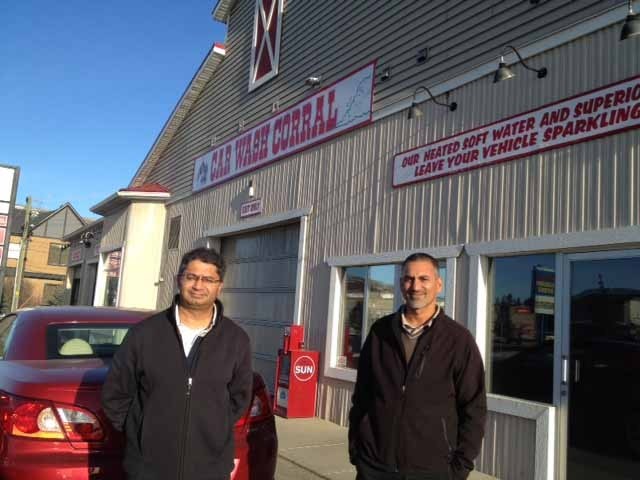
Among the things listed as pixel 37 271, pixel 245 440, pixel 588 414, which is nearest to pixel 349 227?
pixel 588 414

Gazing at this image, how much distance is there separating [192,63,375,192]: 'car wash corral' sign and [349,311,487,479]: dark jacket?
6184mm

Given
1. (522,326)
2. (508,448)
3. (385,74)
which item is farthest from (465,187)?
(508,448)

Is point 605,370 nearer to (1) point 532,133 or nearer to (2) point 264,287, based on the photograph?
(1) point 532,133

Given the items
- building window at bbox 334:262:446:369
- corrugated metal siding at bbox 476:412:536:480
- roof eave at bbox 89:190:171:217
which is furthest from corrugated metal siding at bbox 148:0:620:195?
corrugated metal siding at bbox 476:412:536:480

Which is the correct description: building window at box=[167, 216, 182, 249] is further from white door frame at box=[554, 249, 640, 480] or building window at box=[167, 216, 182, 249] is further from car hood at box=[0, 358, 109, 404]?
car hood at box=[0, 358, 109, 404]

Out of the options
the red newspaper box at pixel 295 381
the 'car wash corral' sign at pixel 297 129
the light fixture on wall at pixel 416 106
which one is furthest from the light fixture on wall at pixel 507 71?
the red newspaper box at pixel 295 381

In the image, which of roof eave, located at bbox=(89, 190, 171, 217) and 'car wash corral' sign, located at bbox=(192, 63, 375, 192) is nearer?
'car wash corral' sign, located at bbox=(192, 63, 375, 192)

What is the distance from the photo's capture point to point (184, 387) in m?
2.49

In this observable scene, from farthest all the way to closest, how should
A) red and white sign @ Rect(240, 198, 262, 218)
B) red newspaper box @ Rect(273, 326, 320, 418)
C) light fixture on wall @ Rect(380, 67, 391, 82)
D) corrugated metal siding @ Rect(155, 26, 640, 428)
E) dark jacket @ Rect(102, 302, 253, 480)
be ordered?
red and white sign @ Rect(240, 198, 262, 218)
red newspaper box @ Rect(273, 326, 320, 418)
light fixture on wall @ Rect(380, 67, 391, 82)
corrugated metal siding @ Rect(155, 26, 640, 428)
dark jacket @ Rect(102, 302, 253, 480)

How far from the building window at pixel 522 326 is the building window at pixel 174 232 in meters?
10.3

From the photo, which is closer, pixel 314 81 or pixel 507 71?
pixel 507 71

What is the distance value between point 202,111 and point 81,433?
12727 millimetres

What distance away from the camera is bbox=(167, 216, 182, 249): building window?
14952 mm

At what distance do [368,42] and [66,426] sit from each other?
7250 millimetres
